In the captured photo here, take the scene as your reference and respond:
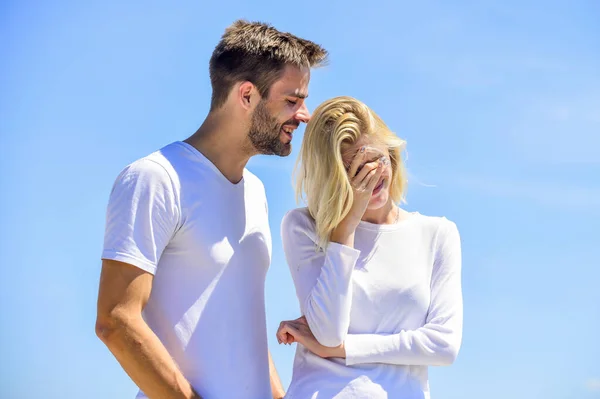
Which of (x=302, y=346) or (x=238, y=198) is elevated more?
(x=238, y=198)

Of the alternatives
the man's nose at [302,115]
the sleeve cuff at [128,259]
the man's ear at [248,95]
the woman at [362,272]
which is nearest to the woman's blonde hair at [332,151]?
the woman at [362,272]

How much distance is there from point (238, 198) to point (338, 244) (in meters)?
0.80

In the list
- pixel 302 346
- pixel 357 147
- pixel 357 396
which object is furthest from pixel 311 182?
pixel 357 396

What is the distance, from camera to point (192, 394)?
4.27 meters

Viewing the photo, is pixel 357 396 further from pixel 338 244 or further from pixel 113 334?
pixel 113 334

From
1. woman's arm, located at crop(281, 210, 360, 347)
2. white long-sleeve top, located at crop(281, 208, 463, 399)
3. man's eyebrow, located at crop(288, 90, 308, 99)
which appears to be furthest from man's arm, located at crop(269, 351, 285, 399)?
man's eyebrow, located at crop(288, 90, 308, 99)

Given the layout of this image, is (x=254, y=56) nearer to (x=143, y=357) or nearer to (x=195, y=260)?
(x=195, y=260)

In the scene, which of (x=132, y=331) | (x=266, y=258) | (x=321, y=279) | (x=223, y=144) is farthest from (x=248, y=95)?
(x=132, y=331)

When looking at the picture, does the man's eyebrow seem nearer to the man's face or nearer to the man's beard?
the man's face

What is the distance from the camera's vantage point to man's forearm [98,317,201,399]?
4.02 metres

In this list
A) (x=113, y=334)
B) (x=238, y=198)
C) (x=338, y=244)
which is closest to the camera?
(x=113, y=334)

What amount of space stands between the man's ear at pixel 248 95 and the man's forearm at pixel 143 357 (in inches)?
58.7

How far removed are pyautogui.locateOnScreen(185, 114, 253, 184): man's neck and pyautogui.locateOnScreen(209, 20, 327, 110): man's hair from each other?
0.52ft

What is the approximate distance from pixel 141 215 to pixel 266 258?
103 centimetres
